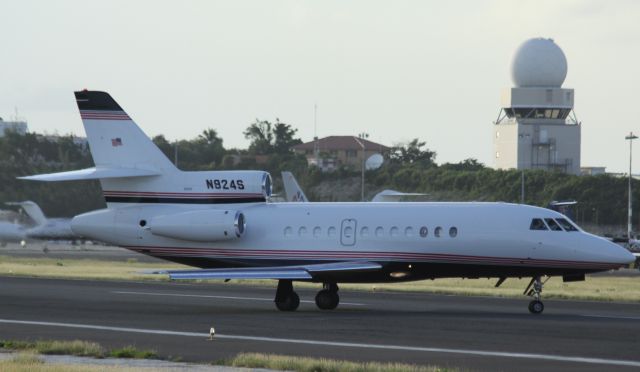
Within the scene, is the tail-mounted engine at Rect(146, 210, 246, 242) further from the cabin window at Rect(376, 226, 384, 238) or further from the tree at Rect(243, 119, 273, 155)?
the tree at Rect(243, 119, 273, 155)

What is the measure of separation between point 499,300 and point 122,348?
19.2 m

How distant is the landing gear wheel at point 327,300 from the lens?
1328 inches

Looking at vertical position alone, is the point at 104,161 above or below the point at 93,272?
above

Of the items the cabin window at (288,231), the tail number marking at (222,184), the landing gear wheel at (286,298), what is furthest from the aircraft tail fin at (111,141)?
the landing gear wheel at (286,298)

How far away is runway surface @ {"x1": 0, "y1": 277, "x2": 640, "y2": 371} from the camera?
22.2m

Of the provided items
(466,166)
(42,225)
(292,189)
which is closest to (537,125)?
(466,166)

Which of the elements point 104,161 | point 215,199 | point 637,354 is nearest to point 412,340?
point 637,354

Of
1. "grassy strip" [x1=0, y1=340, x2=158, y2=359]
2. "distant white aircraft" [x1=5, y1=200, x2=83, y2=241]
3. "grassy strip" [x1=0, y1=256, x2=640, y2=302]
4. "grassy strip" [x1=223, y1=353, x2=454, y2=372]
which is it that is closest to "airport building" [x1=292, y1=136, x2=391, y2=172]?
"distant white aircraft" [x1=5, y1=200, x2=83, y2=241]

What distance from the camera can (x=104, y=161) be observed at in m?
35.2

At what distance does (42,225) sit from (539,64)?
47.9m

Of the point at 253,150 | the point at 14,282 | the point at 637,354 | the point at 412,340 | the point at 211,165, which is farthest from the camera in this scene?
the point at 253,150

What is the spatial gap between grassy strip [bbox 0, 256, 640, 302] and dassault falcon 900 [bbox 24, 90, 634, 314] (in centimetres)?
210

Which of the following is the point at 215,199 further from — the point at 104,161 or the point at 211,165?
the point at 211,165

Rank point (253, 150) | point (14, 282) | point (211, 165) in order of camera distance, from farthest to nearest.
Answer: point (253, 150)
point (211, 165)
point (14, 282)
